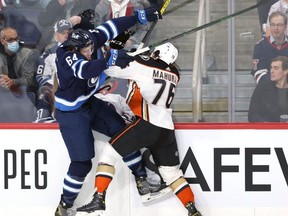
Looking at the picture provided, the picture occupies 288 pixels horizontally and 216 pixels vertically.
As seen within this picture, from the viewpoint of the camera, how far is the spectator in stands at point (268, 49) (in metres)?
5.09

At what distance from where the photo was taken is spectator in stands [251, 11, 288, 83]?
16.7 ft

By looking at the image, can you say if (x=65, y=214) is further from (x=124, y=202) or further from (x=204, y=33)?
(x=204, y=33)

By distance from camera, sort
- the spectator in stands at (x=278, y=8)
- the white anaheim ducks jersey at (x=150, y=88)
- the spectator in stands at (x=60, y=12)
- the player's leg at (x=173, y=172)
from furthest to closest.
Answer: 1. the spectator in stands at (x=60, y=12)
2. the spectator in stands at (x=278, y=8)
3. the player's leg at (x=173, y=172)
4. the white anaheim ducks jersey at (x=150, y=88)

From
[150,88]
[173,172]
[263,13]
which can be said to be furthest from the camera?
[263,13]

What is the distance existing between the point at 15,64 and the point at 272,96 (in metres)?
1.44

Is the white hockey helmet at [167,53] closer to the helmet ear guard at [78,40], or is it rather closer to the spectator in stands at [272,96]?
the helmet ear guard at [78,40]

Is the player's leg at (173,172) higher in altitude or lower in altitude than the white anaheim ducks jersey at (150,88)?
lower

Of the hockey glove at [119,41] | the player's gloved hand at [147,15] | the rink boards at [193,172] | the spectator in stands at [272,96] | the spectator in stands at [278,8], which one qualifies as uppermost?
the spectator in stands at [278,8]

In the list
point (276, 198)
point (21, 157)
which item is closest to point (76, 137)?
point (21, 157)

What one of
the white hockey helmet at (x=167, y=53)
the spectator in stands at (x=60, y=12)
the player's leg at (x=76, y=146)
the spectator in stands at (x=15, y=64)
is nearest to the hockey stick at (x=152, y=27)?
the white hockey helmet at (x=167, y=53)

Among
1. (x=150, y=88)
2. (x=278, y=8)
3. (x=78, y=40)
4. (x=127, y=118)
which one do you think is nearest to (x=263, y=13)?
(x=278, y=8)

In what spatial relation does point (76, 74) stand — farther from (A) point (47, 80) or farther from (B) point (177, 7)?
(B) point (177, 7)

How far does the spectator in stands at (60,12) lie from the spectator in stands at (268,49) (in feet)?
3.16

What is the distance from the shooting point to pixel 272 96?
16.7 ft
